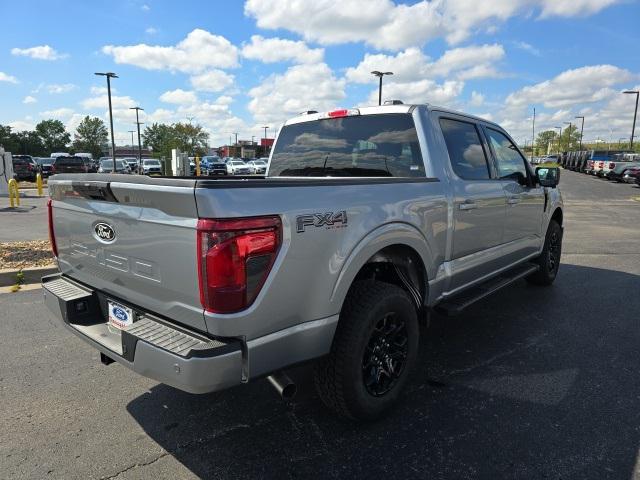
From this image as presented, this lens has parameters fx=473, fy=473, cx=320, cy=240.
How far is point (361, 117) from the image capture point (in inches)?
153

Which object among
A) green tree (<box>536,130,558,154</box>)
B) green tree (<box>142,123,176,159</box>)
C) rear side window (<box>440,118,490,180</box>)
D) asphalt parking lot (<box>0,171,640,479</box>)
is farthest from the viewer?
green tree (<box>536,130,558,154</box>)

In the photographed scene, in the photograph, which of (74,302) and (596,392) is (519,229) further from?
(74,302)

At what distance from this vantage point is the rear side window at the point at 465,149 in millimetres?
3732

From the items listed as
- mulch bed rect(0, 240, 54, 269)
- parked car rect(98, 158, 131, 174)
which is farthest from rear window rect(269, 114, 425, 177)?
parked car rect(98, 158, 131, 174)

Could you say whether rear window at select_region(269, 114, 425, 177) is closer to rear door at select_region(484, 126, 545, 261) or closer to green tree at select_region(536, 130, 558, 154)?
rear door at select_region(484, 126, 545, 261)

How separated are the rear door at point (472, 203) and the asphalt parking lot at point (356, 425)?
0.74 m

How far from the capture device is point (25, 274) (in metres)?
5.88

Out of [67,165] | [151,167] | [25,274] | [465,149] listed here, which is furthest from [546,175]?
[151,167]

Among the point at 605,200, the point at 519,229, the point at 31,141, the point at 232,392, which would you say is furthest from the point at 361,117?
the point at 31,141

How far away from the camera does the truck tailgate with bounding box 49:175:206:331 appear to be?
214 cm

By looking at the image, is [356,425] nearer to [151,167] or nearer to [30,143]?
[151,167]

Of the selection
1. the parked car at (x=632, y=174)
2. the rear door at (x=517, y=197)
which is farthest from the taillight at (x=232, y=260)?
the parked car at (x=632, y=174)

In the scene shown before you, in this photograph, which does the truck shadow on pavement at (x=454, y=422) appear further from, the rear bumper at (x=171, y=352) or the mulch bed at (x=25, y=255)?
the mulch bed at (x=25, y=255)

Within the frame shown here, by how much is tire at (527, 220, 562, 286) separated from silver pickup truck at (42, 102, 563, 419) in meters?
2.01
